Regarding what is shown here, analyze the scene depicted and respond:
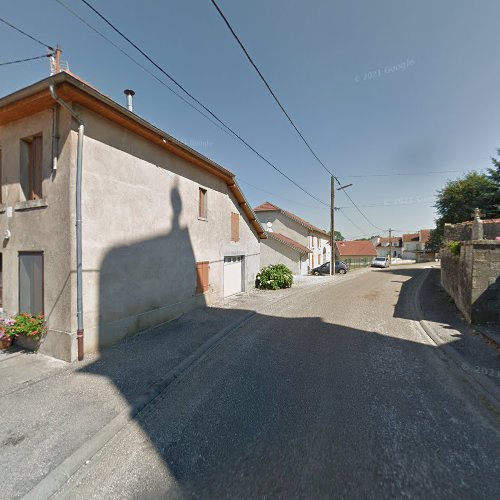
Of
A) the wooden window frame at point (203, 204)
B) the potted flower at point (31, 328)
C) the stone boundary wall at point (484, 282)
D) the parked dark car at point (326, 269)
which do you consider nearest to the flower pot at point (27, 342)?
the potted flower at point (31, 328)

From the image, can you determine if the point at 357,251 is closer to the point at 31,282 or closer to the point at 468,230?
the point at 468,230

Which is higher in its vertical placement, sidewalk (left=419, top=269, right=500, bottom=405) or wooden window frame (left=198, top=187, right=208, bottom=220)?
wooden window frame (left=198, top=187, right=208, bottom=220)

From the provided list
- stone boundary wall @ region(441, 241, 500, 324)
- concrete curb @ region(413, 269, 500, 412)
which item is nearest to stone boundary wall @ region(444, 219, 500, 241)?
stone boundary wall @ region(441, 241, 500, 324)

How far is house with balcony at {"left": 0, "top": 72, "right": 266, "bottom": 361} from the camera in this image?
507cm

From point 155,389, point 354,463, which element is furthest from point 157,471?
point 354,463

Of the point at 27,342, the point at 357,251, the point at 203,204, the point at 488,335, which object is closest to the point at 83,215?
the point at 27,342

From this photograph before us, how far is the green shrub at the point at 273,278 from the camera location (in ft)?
46.5

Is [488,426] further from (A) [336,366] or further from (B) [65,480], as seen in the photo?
(B) [65,480]

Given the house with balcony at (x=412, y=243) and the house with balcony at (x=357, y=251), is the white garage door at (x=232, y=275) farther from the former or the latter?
the house with balcony at (x=412, y=243)

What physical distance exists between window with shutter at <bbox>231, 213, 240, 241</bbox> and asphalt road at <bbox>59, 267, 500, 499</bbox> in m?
7.00

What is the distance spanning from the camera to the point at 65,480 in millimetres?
2508

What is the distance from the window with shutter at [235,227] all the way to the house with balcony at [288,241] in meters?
→ 9.99

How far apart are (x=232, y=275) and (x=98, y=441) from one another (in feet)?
30.1

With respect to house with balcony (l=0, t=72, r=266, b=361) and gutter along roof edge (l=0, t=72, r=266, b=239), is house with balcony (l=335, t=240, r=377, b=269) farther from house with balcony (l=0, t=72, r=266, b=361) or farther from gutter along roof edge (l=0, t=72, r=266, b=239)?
gutter along roof edge (l=0, t=72, r=266, b=239)
